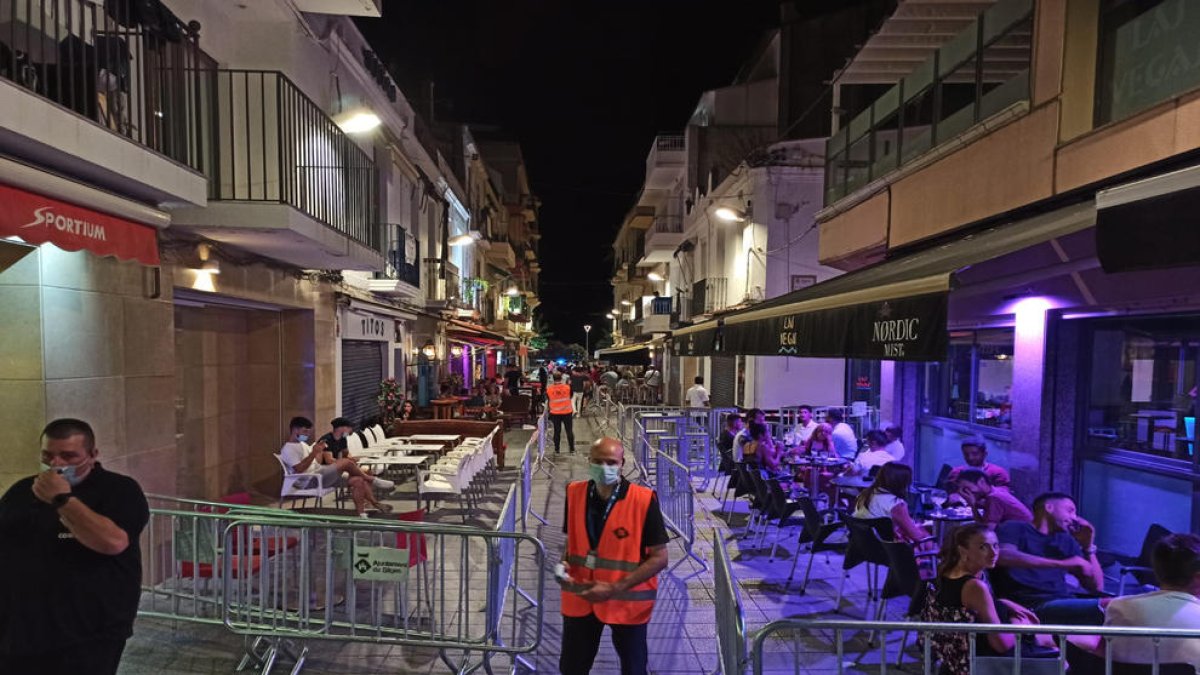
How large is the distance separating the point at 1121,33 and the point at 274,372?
11731 mm

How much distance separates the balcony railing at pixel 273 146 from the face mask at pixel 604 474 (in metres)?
5.60

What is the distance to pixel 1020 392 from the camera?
326 inches

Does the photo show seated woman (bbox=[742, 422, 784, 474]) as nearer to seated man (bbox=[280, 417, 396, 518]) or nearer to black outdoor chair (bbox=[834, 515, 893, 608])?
black outdoor chair (bbox=[834, 515, 893, 608])

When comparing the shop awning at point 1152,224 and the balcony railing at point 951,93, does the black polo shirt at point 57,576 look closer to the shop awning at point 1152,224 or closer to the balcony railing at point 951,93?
the shop awning at point 1152,224

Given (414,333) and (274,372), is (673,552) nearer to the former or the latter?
(274,372)

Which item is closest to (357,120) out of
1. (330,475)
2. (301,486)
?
(330,475)

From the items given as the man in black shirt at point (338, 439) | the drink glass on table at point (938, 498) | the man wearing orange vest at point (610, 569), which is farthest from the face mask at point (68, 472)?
the drink glass on table at point (938, 498)

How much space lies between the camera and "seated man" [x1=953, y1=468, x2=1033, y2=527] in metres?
5.70

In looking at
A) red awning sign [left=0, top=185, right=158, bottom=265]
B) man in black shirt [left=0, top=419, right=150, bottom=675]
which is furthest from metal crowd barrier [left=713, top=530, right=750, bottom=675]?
red awning sign [left=0, top=185, right=158, bottom=265]

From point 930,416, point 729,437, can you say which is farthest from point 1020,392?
point 729,437

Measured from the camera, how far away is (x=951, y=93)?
8.43m

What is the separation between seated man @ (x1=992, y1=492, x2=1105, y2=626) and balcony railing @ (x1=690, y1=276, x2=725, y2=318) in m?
17.1

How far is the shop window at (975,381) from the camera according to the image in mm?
9359

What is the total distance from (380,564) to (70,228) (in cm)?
330
